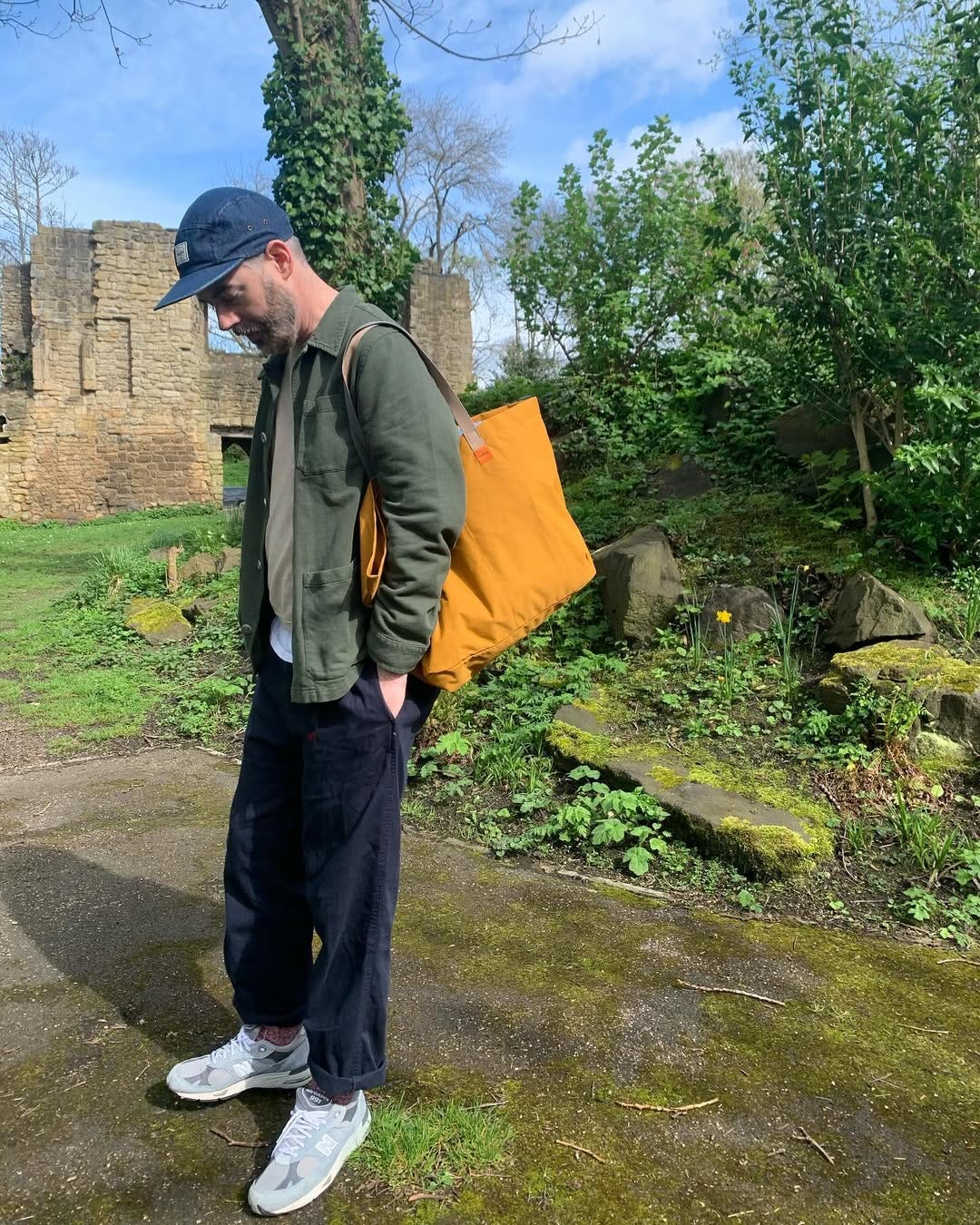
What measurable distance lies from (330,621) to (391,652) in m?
0.14

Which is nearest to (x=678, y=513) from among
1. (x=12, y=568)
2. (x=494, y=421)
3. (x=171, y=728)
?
(x=171, y=728)

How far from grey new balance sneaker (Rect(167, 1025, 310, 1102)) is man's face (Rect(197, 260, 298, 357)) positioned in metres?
1.57

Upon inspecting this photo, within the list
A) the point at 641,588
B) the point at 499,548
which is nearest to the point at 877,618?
the point at 641,588

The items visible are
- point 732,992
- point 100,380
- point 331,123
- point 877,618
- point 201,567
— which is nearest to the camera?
point 732,992

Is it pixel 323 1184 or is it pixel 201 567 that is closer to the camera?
pixel 323 1184

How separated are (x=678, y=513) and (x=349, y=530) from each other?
15.4 ft

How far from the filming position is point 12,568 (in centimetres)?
1221

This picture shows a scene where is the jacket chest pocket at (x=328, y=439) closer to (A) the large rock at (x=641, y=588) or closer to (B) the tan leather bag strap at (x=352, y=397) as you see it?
(B) the tan leather bag strap at (x=352, y=397)

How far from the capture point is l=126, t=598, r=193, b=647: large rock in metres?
7.10

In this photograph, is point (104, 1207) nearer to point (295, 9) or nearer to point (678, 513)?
point (678, 513)

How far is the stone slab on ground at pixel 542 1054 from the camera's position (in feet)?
5.97

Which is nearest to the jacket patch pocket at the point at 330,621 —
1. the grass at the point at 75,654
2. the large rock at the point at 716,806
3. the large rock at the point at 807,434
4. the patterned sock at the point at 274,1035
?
the patterned sock at the point at 274,1035

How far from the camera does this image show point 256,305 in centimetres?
185

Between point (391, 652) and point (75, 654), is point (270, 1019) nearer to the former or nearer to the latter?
point (391, 652)
